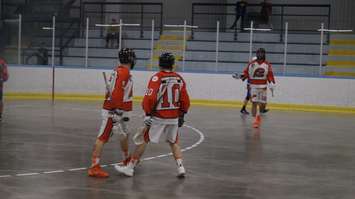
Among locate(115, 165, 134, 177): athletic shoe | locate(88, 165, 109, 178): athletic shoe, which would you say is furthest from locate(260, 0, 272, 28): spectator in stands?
locate(88, 165, 109, 178): athletic shoe

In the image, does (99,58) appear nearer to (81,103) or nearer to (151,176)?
(81,103)

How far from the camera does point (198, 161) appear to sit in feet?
35.6

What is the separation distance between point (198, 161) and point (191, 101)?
1135 cm

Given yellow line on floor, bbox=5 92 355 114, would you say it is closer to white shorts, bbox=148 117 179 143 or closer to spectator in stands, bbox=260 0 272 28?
spectator in stands, bbox=260 0 272 28

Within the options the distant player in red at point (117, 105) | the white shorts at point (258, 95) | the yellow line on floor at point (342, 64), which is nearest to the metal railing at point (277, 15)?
the yellow line on floor at point (342, 64)

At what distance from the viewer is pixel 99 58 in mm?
25000

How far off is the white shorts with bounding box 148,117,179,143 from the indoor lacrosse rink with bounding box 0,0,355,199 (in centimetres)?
27

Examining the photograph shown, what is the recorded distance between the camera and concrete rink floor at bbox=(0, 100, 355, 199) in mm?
8531

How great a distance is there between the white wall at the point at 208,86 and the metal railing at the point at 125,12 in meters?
4.72

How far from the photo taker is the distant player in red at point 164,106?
905cm

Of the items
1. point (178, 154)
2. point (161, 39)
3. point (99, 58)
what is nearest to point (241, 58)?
point (161, 39)

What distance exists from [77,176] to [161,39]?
16378 mm

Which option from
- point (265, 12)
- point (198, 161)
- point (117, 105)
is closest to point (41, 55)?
point (265, 12)

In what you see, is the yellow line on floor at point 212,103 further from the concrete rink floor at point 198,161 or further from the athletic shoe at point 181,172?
the athletic shoe at point 181,172
